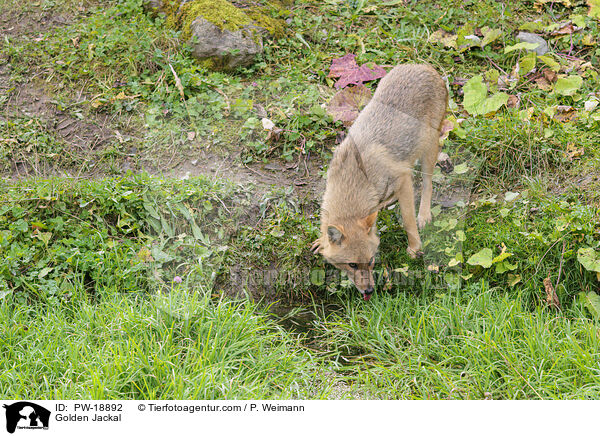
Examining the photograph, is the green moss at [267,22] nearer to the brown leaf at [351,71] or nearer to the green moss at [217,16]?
the green moss at [217,16]

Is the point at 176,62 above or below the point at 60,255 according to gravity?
above

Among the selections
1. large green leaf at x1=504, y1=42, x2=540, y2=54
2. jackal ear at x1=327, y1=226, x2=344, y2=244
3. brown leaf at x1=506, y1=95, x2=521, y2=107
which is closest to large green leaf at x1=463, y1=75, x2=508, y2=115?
brown leaf at x1=506, y1=95, x2=521, y2=107

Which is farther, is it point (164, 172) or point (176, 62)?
point (176, 62)

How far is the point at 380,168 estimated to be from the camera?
220 inches

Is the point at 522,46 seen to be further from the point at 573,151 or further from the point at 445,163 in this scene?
the point at 445,163

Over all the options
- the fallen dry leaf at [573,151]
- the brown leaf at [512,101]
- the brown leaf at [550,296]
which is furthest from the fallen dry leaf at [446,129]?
the brown leaf at [550,296]

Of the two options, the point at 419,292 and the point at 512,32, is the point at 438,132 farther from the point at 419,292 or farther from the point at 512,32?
the point at 512,32

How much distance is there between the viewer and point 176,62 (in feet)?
24.9

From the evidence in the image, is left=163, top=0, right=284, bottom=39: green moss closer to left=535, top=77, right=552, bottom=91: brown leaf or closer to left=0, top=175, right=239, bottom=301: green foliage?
left=0, top=175, right=239, bottom=301: green foliage

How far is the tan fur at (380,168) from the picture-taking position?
5191 millimetres

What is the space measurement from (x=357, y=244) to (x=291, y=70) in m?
3.52
